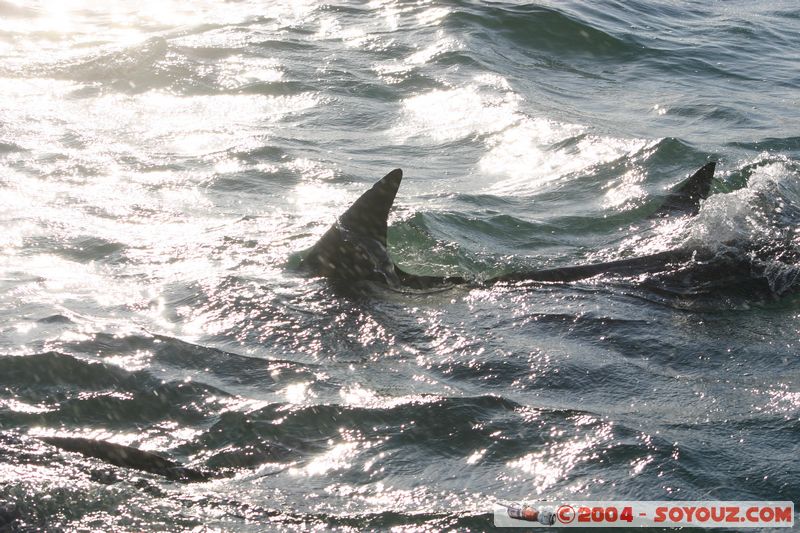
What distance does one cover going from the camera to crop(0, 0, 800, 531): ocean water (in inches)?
181

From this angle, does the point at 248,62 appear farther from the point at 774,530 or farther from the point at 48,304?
the point at 774,530

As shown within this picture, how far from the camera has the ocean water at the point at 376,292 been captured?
4609mm

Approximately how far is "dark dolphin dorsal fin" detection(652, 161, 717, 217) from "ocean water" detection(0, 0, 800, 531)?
18 cm

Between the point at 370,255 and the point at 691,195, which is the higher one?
the point at 370,255

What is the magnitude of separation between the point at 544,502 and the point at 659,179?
20.3 ft

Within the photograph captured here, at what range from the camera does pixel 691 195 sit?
339 inches

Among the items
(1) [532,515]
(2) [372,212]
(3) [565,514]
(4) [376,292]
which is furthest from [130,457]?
(2) [372,212]

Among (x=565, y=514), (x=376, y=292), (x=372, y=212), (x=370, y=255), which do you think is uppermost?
(x=372, y=212)

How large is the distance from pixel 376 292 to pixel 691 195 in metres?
3.34

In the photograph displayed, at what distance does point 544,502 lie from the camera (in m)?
4.38

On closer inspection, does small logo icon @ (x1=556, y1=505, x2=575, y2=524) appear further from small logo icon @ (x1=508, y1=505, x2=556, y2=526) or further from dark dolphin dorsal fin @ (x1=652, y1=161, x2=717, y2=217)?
dark dolphin dorsal fin @ (x1=652, y1=161, x2=717, y2=217)

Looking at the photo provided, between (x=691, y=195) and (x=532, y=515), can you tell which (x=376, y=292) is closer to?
(x=532, y=515)

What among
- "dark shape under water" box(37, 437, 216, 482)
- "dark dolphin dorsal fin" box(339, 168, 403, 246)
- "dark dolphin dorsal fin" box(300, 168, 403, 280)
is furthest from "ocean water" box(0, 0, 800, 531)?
"dark dolphin dorsal fin" box(339, 168, 403, 246)

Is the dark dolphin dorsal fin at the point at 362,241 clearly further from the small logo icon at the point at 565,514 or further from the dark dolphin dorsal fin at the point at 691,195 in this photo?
the dark dolphin dorsal fin at the point at 691,195
